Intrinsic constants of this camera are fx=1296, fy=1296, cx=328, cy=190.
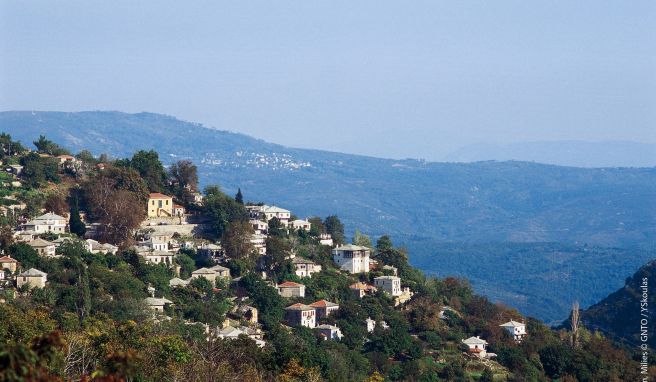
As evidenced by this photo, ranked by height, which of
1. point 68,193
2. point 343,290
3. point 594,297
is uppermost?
point 68,193

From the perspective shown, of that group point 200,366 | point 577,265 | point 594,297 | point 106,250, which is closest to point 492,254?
point 577,265

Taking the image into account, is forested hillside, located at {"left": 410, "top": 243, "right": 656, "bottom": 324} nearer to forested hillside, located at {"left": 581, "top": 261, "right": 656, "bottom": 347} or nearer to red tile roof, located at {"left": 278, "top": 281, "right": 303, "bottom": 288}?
forested hillside, located at {"left": 581, "top": 261, "right": 656, "bottom": 347}

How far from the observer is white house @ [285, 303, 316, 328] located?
4772 centimetres

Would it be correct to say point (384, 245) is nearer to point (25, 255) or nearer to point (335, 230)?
point (335, 230)

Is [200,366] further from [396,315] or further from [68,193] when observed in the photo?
[68,193]

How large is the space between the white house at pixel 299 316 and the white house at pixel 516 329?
30.4ft

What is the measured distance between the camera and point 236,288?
48.8m

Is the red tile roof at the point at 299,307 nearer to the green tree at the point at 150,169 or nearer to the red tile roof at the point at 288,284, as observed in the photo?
the red tile roof at the point at 288,284

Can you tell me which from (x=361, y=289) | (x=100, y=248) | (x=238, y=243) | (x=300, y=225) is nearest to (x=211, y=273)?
(x=238, y=243)

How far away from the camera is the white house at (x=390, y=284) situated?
53.7m

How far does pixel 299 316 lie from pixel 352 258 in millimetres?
8156

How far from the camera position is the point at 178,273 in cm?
4934

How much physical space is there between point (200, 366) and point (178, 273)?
2009 cm

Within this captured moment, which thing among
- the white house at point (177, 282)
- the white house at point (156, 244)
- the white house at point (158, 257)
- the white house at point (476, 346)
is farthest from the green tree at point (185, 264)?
the white house at point (476, 346)
